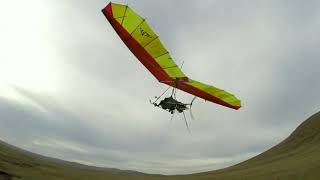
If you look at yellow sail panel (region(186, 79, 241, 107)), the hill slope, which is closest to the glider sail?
yellow sail panel (region(186, 79, 241, 107))

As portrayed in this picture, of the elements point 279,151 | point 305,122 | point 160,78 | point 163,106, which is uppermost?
point 305,122

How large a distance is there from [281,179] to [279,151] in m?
61.8

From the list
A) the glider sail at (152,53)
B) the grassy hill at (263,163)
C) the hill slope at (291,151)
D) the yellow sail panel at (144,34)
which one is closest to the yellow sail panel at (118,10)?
the glider sail at (152,53)

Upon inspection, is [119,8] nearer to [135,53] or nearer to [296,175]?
[135,53]

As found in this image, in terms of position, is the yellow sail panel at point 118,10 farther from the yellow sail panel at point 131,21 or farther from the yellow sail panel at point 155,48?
the yellow sail panel at point 155,48

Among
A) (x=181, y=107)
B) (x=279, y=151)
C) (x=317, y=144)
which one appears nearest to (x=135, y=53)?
(x=181, y=107)

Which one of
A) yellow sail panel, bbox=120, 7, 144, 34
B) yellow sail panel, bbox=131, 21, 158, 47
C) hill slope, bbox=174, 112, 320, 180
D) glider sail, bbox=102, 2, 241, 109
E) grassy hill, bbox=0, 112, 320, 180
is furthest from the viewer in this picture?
hill slope, bbox=174, 112, 320, 180

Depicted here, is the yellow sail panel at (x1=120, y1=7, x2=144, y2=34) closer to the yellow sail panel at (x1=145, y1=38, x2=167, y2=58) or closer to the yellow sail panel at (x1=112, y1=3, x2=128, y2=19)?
the yellow sail panel at (x1=112, y1=3, x2=128, y2=19)

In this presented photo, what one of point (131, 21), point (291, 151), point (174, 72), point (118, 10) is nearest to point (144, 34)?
point (131, 21)

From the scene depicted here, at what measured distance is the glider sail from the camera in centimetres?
2795

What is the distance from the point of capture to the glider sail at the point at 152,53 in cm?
2795

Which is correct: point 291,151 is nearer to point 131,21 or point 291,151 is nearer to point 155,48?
point 155,48

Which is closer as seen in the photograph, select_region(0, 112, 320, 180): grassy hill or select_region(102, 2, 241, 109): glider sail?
select_region(102, 2, 241, 109): glider sail

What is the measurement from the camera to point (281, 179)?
5753 centimetres
